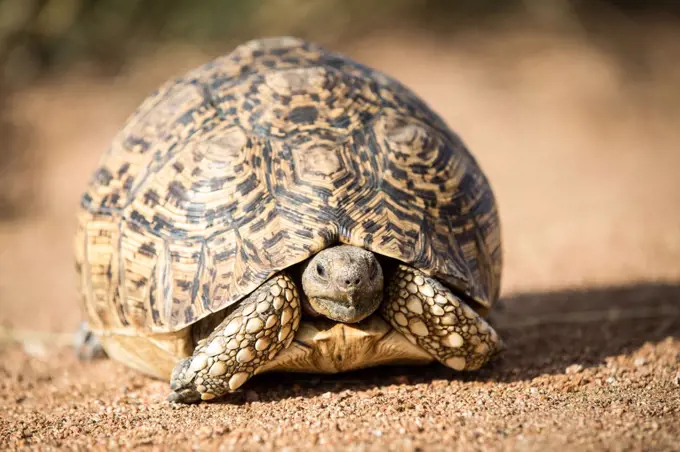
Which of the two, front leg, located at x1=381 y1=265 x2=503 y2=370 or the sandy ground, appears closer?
the sandy ground

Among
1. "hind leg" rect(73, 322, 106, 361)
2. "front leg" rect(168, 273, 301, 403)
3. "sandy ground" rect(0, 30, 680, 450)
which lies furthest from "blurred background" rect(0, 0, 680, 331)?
"front leg" rect(168, 273, 301, 403)

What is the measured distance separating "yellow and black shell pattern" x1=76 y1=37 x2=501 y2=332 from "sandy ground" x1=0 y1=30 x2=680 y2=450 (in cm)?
49

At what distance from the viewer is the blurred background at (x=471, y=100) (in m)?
6.92

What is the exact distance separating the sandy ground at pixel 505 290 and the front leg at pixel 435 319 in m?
0.18

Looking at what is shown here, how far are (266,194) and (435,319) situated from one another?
0.93m

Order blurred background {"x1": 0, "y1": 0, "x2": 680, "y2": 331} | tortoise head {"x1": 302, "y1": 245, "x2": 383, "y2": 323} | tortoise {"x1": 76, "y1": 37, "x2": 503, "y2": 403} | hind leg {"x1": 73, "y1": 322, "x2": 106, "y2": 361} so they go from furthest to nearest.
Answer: blurred background {"x1": 0, "y1": 0, "x2": 680, "y2": 331} → hind leg {"x1": 73, "y1": 322, "x2": 106, "y2": 361} → tortoise {"x1": 76, "y1": 37, "x2": 503, "y2": 403} → tortoise head {"x1": 302, "y1": 245, "x2": 383, "y2": 323}

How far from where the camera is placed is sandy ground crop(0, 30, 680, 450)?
123 inches

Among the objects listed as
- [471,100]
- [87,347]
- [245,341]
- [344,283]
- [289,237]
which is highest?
[471,100]

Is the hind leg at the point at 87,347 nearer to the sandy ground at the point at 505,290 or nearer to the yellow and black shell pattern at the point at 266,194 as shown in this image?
the sandy ground at the point at 505,290

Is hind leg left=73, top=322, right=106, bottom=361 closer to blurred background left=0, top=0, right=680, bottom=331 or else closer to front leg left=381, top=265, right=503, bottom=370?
blurred background left=0, top=0, right=680, bottom=331

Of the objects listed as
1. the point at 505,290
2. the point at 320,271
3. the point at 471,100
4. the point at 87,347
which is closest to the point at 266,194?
the point at 320,271

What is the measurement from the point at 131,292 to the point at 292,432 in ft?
3.86

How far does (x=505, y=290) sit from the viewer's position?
590cm

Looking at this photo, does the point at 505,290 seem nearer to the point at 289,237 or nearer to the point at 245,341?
the point at 289,237
